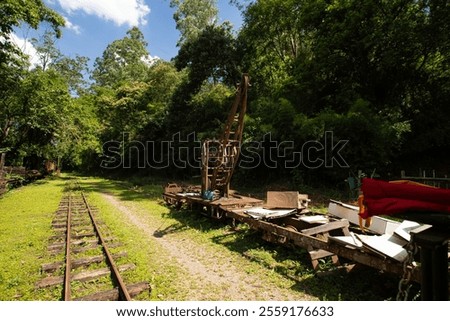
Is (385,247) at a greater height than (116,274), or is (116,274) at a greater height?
(385,247)

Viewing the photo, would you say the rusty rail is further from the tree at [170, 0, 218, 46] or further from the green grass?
the tree at [170, 0, 218, 46]

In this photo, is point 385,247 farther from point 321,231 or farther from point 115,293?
point 115,293

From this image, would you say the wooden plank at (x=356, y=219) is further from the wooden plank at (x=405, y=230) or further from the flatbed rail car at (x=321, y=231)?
the wooden plank at (x=405, y=230)

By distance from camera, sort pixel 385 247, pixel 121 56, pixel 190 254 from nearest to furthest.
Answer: pixel 385 247 < pixel 190 254 < pixel 121 56

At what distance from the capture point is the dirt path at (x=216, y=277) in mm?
5258

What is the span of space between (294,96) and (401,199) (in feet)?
61.7

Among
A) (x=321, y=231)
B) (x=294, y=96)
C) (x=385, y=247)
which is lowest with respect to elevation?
(x=321, y=231)

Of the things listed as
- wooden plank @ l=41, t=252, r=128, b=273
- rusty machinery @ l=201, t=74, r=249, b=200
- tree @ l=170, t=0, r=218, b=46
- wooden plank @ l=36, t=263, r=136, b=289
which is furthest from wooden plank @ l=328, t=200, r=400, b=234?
tree @ l=170, t=0, r=218, b=46

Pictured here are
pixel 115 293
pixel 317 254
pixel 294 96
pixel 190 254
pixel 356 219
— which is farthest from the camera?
pixel 294 96

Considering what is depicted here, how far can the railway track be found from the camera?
5.14m

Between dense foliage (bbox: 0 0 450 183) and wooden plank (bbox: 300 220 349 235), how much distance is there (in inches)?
365

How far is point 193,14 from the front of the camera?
A: 1539 inches

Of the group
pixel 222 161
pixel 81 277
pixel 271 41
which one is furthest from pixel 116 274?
pixel 271 41
